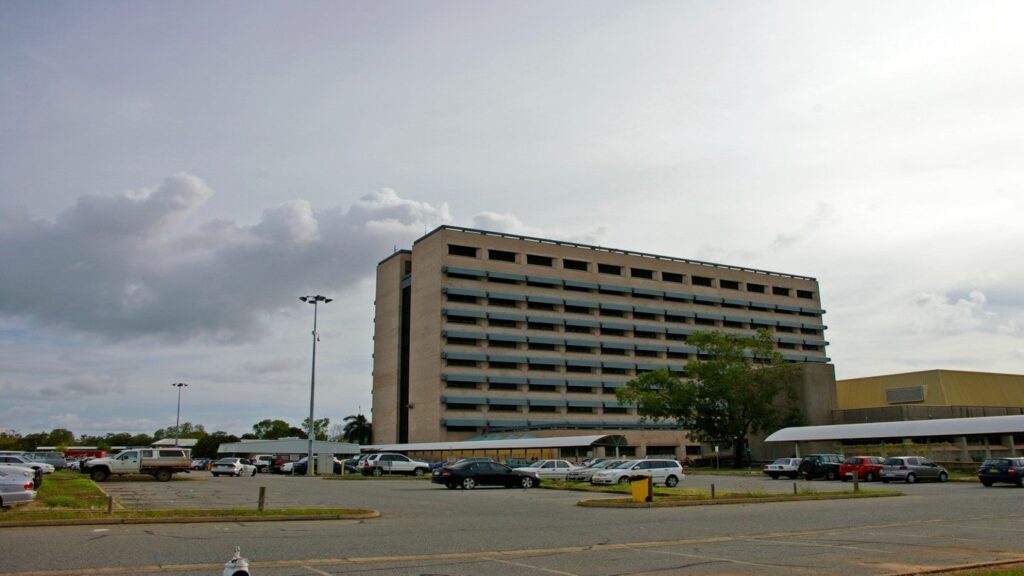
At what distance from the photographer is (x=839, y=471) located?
46.3 m

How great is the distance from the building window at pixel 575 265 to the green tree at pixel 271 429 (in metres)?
81.4

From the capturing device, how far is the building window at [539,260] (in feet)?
342

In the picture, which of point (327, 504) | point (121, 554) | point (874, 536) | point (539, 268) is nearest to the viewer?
point (121, 554)

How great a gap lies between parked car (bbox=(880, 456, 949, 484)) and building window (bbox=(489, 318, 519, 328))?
60836 millimetres

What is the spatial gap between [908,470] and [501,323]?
62352 millimetres

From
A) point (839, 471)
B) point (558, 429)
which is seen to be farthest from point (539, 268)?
point (839, 471)

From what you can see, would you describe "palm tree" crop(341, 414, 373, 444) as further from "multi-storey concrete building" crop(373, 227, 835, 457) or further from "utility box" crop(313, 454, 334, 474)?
"utility box" crop(313, 454, 334, 474)

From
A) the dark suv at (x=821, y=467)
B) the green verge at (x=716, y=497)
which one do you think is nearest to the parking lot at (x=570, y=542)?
the green verge at (x=716, y=497)

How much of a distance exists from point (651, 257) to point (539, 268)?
752 inches

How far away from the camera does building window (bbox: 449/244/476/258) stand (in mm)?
99500

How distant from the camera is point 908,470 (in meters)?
42.1

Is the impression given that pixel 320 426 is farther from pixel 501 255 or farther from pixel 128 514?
pixel 128 514

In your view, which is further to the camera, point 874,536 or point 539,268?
point 539,268

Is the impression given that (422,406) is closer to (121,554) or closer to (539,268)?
(539,268)
